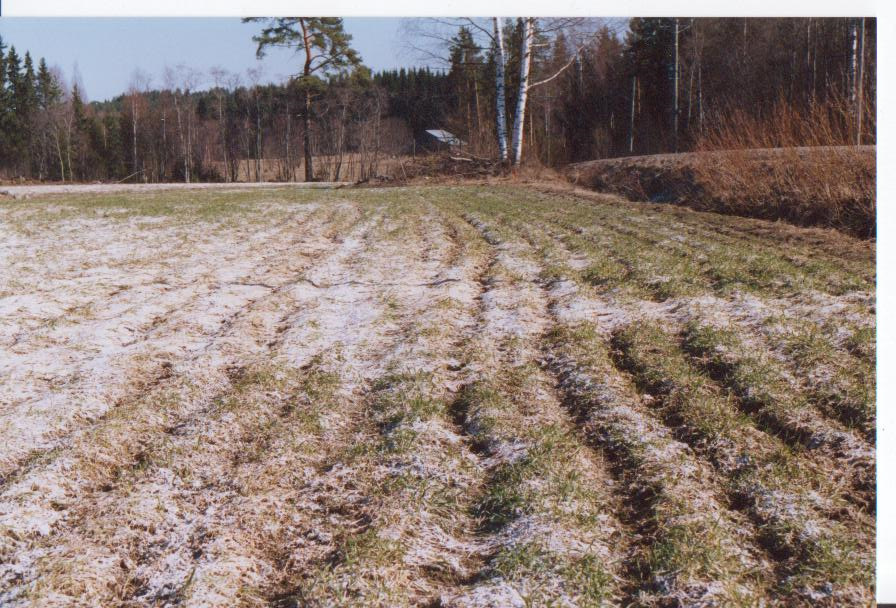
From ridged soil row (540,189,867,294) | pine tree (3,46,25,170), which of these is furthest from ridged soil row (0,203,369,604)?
pine tree (3,46,25,170)

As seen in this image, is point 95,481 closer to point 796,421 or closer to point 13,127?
point 796,421

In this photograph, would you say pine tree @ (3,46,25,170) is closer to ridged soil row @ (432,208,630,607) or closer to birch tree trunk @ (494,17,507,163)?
birch tree trunk @ (494,17,507,163)

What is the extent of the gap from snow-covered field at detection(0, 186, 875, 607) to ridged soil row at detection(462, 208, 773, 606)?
0.05 feet

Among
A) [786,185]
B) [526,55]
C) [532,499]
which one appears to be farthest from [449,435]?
[526,55]

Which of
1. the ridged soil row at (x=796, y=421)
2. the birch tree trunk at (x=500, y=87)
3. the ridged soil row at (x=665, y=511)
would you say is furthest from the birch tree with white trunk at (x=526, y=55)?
the ridged soil row at (x=665, y=511)

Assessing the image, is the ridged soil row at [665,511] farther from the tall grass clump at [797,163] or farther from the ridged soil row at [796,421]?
the tall grass clump at [797,163]

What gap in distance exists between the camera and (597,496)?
3098 millimetres

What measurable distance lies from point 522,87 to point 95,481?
747 inches

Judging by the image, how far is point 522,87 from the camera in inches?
787

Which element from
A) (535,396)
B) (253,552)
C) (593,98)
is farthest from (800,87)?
(593,98)

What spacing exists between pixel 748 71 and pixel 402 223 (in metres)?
7.89

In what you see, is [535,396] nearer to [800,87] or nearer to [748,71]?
[800,87]

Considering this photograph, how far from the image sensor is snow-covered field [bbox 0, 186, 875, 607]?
8.50ft

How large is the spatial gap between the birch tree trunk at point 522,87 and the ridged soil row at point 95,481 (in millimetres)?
16719
